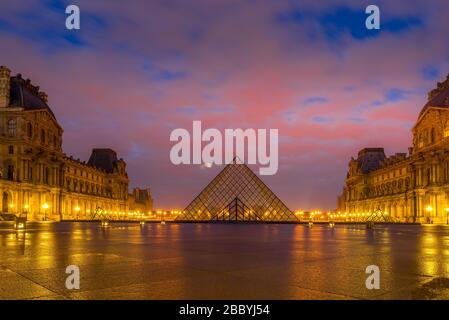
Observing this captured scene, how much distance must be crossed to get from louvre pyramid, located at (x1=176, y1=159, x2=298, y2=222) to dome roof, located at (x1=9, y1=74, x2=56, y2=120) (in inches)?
917

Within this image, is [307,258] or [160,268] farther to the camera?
[307,258]

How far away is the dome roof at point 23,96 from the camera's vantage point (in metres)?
56.3

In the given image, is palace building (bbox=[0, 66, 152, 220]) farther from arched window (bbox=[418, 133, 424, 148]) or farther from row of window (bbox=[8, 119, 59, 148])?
arched window (bbox=[418, 133, 424, 148])

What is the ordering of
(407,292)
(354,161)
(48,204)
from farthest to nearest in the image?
(354,161) → (48,204) → (407,292)

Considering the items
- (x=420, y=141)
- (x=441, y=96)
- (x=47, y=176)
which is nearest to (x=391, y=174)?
(x=420, y=141)

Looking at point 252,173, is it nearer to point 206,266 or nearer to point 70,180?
point 70,180

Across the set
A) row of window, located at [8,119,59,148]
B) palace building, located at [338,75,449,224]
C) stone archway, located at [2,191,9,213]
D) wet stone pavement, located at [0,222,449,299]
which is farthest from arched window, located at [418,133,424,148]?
wet stone pavement, located at [0,222,449,299]

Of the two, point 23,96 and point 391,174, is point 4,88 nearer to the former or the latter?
point 23,96

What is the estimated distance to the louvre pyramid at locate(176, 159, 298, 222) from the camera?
54.1 meters

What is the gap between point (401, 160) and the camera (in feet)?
246

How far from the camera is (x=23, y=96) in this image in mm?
57031
